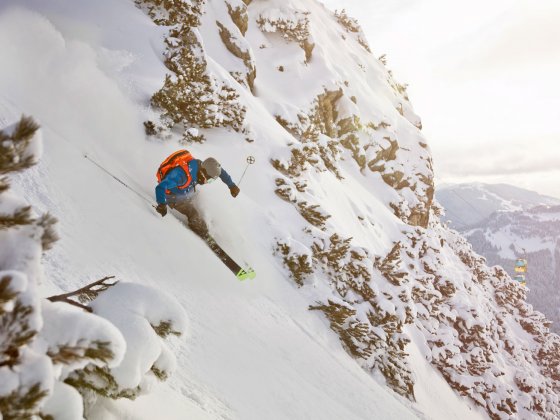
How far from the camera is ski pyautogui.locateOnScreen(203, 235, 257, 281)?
802 centimetres

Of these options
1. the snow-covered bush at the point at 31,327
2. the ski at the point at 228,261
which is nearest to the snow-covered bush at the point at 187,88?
the ski at the point at 228,261

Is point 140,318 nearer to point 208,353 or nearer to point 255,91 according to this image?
point 208,353

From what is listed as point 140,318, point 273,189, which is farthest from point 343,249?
point 140,318

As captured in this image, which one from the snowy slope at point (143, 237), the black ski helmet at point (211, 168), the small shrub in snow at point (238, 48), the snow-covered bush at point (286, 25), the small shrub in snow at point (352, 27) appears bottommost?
the snowy slope at point (143, 237)

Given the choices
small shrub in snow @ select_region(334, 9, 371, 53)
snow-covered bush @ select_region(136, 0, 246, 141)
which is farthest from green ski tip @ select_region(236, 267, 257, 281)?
small shrub in snow @ select_region(334, 9, 371, 53)

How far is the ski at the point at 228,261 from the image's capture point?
8023 millimetres

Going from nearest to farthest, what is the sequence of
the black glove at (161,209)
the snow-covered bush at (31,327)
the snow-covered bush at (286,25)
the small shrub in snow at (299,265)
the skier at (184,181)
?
the snow-covered bush at (31,327) < the black glove at (161,209) < the skier at (184,181) < the small shrub in snow at (299,265) < the snow-covered bush at (286,25)

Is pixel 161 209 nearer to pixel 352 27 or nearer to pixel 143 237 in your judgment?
pixel 143 237

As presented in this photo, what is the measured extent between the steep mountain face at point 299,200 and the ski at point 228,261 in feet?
1.65

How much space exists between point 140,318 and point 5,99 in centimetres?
662

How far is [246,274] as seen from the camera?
8312 mm

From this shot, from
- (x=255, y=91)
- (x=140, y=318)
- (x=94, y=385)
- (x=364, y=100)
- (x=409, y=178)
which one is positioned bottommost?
(x=94, y=385)

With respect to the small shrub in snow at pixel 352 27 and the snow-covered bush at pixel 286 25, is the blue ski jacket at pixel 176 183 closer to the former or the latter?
the snow-covered bush at pixel 286 25

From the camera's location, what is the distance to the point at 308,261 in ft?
34.5
